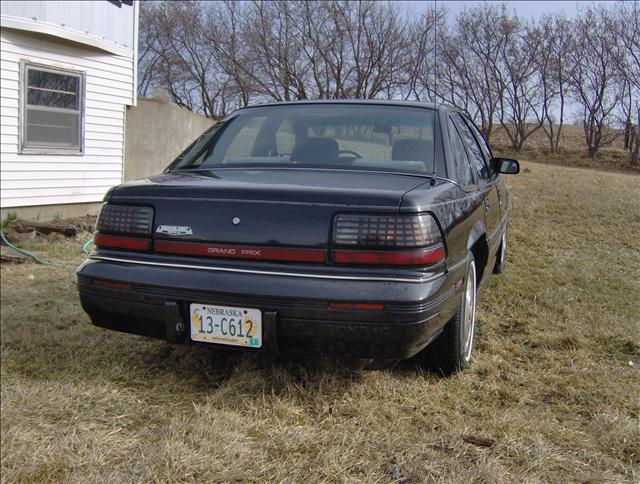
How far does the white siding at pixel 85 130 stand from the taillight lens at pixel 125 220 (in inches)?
239

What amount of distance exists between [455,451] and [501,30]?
8.67m

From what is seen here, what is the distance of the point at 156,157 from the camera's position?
12.3 m

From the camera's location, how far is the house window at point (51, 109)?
835cm

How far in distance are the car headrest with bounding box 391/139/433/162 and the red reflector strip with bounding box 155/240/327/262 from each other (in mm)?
956

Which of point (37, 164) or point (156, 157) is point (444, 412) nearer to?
point (37, 164)

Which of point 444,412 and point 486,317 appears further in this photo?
point 486,317

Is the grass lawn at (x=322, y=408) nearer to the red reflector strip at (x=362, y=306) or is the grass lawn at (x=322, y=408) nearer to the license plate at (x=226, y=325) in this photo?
the license plate at (x=226, y=325)

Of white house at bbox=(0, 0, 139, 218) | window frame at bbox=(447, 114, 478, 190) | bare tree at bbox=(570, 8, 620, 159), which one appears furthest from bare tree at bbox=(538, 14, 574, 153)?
white house at bbox=(0, 0, 139, 218)

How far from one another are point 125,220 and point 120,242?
0.34 feet

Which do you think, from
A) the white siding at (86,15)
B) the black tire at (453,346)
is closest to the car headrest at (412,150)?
the black tire at (453,346)

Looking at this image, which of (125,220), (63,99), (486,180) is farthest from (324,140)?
(63,99)

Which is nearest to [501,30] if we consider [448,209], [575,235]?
[575,235]

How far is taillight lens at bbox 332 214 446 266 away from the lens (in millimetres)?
2396

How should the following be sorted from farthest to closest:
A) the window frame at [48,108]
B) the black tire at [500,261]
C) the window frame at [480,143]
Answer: the window frame at [48,108] < the black tire at [500,261] < the window frame at [480,143]
